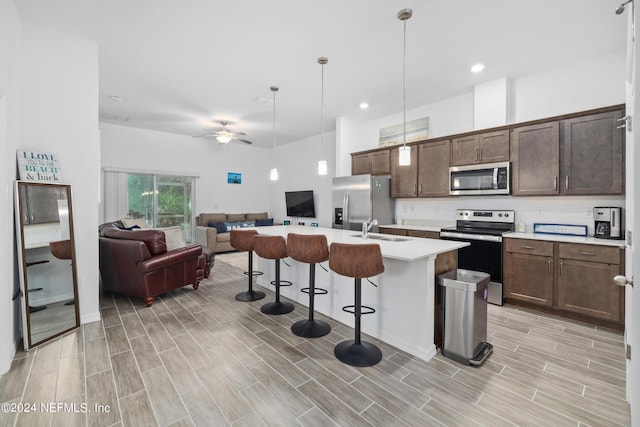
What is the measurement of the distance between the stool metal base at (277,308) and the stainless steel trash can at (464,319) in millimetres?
1703

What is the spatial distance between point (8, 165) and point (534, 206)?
18.5 ft

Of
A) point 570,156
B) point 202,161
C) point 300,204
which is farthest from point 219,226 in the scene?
point 570,156

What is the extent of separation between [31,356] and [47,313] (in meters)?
0.44

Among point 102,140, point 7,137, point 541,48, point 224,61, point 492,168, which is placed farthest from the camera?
point 102,140

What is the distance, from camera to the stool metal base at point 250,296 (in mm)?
3691

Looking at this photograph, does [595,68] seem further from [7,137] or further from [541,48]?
[7,137]

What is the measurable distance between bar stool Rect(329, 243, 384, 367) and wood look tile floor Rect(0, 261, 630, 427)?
0.30 feet

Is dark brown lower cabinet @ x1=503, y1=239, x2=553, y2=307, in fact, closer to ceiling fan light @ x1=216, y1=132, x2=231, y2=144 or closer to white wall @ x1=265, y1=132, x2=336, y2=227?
white wall @ x1=265, y1=132, x2=336, y2=227

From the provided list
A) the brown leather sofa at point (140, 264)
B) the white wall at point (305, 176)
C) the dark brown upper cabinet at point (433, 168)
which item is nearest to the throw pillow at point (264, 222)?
the white wall at point (305, 176)

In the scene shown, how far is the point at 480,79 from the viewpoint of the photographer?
396 centimetres

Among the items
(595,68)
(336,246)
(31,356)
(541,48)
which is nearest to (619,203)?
(595,68)

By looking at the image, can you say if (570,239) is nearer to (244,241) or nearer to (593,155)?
(593,155)

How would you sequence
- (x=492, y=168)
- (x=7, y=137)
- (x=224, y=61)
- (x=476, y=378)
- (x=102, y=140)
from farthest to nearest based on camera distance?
1. (x=102, y=140)
2. (x=492, y=168)
3. (x=224, y=61)
4. (x=7, y=137)
5. (x=476, y=378)

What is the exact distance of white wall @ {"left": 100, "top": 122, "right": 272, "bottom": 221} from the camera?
6523 mm
